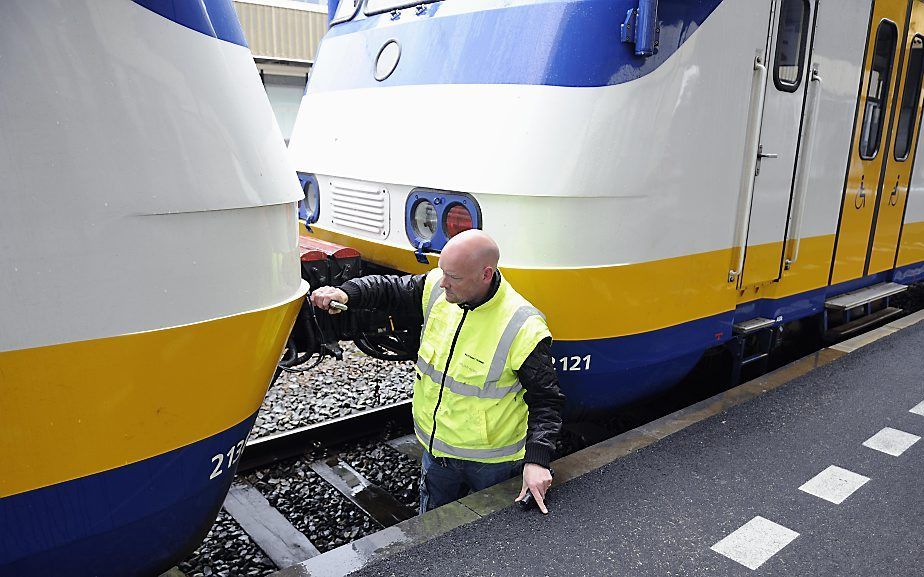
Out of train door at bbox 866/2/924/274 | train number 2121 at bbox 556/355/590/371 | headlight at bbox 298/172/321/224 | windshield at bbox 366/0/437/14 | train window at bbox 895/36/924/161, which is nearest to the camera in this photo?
train number 2121 at bbox 556/355/590/371

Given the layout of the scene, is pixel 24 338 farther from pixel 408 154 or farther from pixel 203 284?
pixel 408 154

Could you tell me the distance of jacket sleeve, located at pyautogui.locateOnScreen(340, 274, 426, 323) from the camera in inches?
115

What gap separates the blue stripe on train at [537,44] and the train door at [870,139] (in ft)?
6.87

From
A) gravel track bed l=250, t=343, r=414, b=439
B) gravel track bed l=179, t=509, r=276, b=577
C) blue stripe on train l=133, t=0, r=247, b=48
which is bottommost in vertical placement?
gravel track bed l=179, t=509, r=276, b=577

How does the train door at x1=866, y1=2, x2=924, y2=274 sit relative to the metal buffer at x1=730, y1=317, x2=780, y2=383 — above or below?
above

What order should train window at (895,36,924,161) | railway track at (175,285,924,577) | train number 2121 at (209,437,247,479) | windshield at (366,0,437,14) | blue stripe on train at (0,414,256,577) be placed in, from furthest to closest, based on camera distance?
train window at (895,36,924,161)
windshield at (366,0,437,14)
railway track at (175,285,924,577)
train number 2121 at (209,437,247,479)
blue stripe on train at (0,414,256,577)

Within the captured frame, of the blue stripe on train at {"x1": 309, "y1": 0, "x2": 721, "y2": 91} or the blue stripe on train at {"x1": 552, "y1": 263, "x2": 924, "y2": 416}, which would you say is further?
the blue stripe on train at {"x1": 552, "y1": 263, "x2": 924, "y2": 416}

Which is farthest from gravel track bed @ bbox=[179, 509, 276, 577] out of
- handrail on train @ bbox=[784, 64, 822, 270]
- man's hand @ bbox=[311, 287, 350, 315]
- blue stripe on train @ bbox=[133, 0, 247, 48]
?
handrail on train @ bbox=[784, 64, 822, 270]

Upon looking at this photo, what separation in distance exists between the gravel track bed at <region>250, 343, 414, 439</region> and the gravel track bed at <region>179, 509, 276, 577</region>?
0.92m

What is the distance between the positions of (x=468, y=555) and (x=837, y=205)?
3531 mm

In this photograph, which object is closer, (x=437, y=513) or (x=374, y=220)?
(x=437, y=513)

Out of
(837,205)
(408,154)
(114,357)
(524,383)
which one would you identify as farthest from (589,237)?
(837,205)

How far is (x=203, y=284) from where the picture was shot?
1.84 metres

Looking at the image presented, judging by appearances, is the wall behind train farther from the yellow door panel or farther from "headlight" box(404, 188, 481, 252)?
"headlight" box(404, 188, 481, 252)
